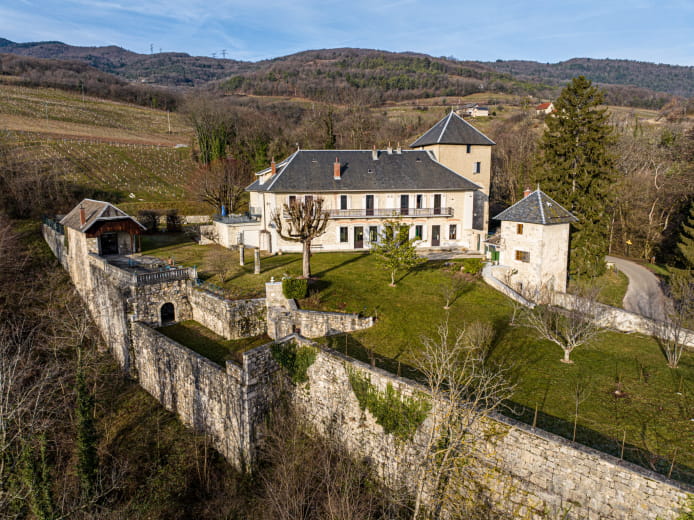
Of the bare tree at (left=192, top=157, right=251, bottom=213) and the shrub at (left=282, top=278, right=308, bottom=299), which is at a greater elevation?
the bare tree at (left=192, top=157, right=251, bottom=213)

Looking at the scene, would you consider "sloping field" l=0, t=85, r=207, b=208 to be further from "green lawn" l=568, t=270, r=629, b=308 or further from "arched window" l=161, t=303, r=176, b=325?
"green lawn" l=568, t=270, r=629, b=308

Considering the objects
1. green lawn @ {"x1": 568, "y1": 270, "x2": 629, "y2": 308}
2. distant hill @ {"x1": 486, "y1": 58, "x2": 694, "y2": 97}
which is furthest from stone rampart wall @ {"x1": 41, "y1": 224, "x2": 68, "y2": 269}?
distant hill @ {"x1": 486, "y1": 58, "x2": 694, "y2": 97}

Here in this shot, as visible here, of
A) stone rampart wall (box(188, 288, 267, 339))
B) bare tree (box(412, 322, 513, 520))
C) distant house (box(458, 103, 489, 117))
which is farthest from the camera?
distant house (box(458, 103, 489, 117))

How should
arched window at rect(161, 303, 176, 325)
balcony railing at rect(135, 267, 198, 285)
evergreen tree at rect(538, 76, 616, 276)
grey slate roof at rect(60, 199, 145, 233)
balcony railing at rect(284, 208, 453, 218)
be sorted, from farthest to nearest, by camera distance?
1. balcony railing at rect(284, 208, 453, 218)
2. grey slate roof at rect(60, 199, 145, 233)
3. evergreen tree at rect(538, 76, 616, 276)
4. arched window at rect(161, 303, 176, 325)
5. balcony railing at rect(135, 267, 198, 285)

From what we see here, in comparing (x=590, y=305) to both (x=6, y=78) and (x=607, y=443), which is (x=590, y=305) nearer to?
(x=607, y=443)

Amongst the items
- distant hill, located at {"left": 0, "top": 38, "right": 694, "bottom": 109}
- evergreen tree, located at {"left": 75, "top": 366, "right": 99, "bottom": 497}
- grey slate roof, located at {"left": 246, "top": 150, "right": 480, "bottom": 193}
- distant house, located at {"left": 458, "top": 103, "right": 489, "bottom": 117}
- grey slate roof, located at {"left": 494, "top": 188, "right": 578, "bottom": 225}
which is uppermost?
distant hill, located at {"left": 0, "top": 38, "right": 694, "bottom": 109}

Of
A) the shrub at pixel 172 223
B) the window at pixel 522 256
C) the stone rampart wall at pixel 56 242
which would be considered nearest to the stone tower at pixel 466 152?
the window at pixel 522 256
